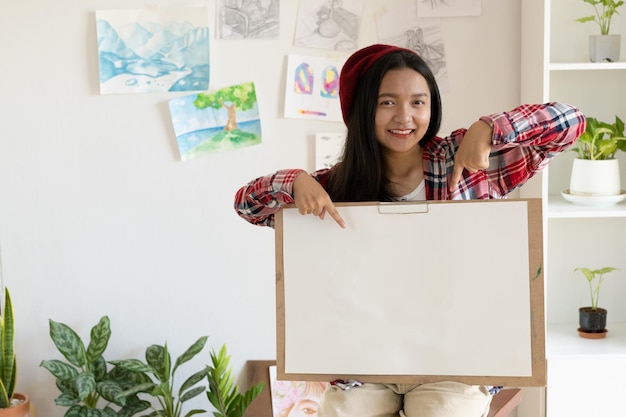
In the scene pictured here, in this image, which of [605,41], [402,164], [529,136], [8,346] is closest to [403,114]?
[402,164]

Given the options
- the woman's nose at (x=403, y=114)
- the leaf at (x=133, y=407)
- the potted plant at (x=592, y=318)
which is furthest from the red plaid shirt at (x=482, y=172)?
the leaf at (x=133, y=407)

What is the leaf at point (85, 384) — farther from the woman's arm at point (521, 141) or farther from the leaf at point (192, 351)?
the woman's arm at point (521, 141)

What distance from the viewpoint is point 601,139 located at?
2.64m

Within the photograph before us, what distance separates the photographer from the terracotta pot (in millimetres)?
2703

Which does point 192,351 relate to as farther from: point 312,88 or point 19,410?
point 312,88

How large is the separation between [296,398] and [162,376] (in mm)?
440

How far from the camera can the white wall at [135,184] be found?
2793 mm

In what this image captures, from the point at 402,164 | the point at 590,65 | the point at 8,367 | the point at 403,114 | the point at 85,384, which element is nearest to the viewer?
the point at 403,114

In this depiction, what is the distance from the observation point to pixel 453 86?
9.17ft


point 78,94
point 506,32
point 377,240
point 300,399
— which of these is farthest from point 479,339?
point 78,94

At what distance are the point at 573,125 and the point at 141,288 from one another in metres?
1.76

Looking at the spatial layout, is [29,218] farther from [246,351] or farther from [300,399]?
[300,399]

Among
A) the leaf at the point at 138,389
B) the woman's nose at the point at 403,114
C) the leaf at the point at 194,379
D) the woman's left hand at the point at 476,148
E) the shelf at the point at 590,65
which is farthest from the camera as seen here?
the leaf at the point at 194,379

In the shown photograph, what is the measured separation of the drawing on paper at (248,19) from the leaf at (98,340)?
1018mm
